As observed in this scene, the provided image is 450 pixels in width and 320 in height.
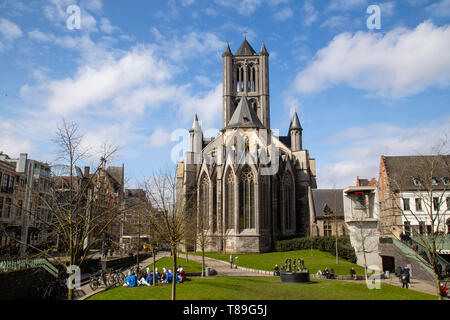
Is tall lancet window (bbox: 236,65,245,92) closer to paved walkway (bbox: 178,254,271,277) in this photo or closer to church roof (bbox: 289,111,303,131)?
church roof (bbox: 289,111,303,131)

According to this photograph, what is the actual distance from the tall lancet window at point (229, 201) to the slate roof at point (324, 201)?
12.7m

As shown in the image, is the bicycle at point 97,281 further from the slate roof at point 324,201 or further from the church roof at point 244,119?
Result: the church roof at point 244,119

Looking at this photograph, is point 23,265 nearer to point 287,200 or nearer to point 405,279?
point 405,279

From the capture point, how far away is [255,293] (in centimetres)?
1759

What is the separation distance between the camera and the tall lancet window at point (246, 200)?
4528 cm

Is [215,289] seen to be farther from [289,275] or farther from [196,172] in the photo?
[196,172]

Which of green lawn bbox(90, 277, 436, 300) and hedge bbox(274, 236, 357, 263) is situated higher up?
hedge bbox(274, 236, 357, 263)


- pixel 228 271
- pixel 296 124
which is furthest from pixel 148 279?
pixel 296 124

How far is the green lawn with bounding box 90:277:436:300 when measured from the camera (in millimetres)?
16734

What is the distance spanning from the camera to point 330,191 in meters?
52.7

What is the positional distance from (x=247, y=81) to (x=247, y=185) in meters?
34.3

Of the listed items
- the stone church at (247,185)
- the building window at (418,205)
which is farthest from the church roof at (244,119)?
the building window at (418,205)

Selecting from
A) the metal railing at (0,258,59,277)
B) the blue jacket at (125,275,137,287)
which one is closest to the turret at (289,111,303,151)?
the blue jacket at (125,275,137,287)
